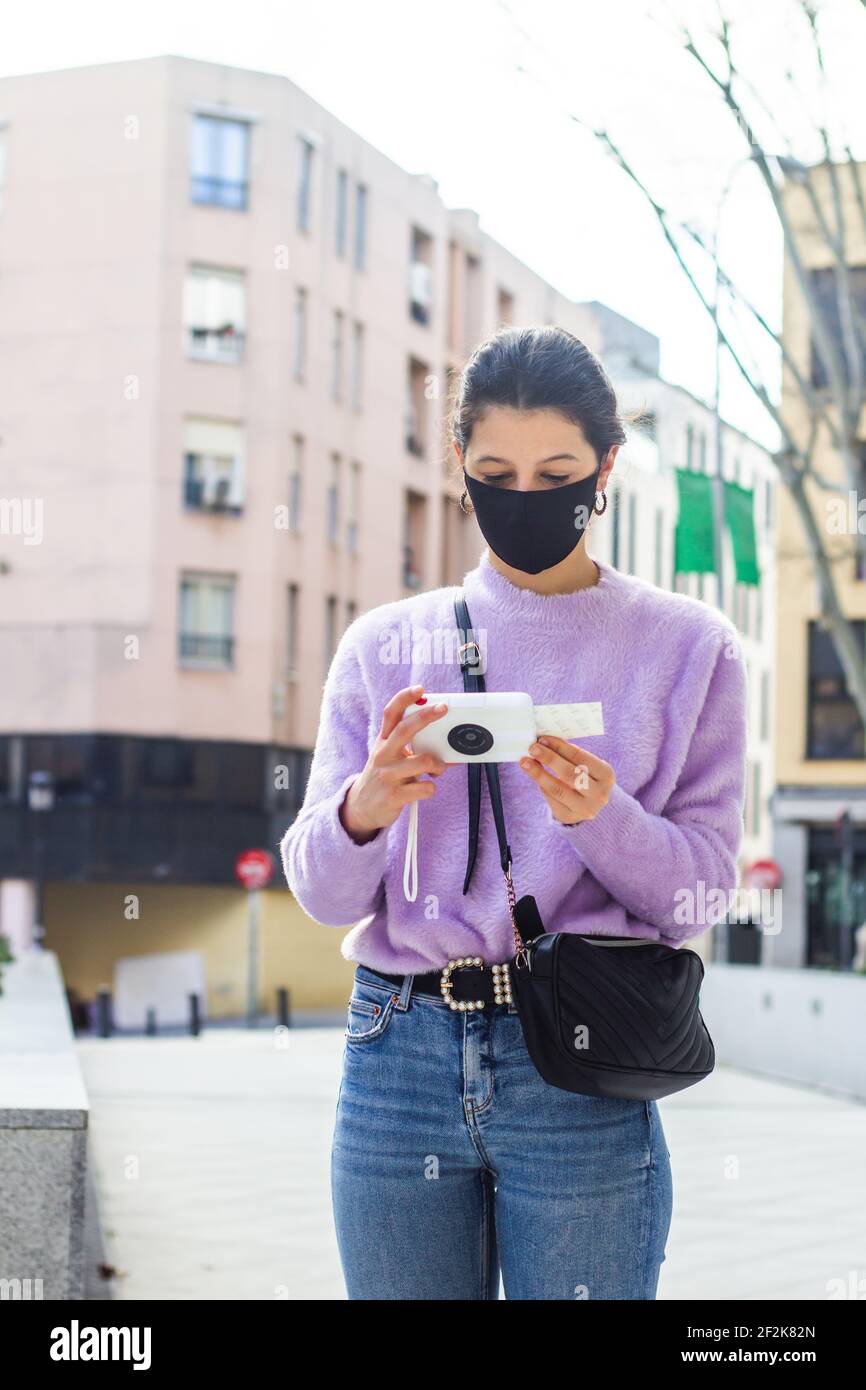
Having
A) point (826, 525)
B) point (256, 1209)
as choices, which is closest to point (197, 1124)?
point (256, 1209)

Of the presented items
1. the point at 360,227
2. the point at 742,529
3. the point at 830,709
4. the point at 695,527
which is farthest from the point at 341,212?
the point at 695,527

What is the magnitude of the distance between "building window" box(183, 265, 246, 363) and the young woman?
3611 centimetres

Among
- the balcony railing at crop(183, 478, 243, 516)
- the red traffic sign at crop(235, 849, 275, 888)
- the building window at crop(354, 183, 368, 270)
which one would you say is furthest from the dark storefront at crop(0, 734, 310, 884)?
the building window at crop(354, 183, 368, 270)

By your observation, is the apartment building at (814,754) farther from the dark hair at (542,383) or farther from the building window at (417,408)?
the dark hair at (542,383)

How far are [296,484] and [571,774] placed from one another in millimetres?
37473

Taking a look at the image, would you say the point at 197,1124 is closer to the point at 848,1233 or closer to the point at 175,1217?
the point at 175,1217

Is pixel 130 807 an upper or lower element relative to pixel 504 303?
lower

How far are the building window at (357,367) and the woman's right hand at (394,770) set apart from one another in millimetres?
39378

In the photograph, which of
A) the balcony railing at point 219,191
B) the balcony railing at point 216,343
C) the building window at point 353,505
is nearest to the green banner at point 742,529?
the balcony railing at point 216,343

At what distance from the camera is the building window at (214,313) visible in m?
38.0

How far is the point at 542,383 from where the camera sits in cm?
248

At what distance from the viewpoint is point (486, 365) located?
2535 mm

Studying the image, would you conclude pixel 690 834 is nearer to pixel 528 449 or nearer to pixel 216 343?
pixel 528 449

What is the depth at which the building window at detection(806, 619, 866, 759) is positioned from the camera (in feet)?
109
